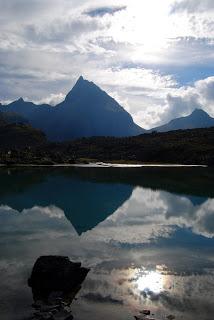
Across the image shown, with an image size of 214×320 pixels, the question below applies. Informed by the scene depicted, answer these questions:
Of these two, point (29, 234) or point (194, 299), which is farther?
point (29, 234)

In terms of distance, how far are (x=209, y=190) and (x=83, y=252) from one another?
4932cm

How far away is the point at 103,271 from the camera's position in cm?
2866

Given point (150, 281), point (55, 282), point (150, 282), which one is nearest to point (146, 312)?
point (150, 282)

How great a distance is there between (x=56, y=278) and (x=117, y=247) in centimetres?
1132

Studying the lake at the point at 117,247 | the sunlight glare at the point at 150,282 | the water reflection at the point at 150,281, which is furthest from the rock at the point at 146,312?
the sunlight glare at the point at 150,282

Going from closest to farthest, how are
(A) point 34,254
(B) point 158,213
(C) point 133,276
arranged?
(C) point 133,276, (A) point 34,254, (B) point 158,213

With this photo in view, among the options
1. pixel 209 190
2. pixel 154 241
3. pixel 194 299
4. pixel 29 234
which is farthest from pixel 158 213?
pixel 194 299

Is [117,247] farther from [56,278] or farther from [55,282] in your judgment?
[55,282]

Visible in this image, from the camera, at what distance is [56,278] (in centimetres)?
2523

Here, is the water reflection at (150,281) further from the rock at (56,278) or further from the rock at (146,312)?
the rock at (56,278)

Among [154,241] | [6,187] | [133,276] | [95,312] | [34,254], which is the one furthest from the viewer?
[6,187]

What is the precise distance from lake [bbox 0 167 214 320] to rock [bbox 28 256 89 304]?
0.50m

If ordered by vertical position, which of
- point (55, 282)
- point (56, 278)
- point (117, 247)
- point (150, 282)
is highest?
point (117, 247)

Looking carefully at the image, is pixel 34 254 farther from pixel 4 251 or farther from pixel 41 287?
pixel 41 287
